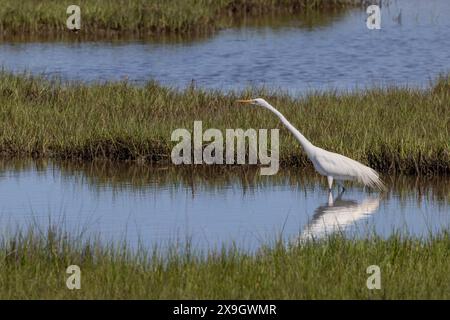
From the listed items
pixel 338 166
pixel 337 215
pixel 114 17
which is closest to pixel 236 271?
pixel 337 215

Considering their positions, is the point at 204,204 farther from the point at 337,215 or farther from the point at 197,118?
the point at 197,118

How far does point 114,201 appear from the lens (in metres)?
13.3

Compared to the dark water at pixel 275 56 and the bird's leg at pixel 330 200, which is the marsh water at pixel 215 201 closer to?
the bird's leg at pixel 330 200

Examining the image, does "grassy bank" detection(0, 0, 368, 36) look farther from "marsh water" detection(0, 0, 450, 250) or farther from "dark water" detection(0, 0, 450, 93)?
"marsh water" detection(0, 0, 450, 250)

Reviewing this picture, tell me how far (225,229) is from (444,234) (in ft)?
8.16

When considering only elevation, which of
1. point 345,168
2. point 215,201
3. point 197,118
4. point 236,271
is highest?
point 236,271

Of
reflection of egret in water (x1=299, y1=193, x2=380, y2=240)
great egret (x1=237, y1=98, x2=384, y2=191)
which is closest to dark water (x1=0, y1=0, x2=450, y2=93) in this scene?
great egret (x1=237, y1=98, x2=384, y2=191)

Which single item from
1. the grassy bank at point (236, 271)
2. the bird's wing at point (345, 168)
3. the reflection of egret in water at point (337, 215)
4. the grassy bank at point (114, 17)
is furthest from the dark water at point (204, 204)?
the grassy bank at point (114, 17)

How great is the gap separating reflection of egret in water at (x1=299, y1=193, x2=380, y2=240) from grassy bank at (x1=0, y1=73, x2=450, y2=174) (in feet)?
3.97

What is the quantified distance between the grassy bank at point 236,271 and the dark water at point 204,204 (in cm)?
113

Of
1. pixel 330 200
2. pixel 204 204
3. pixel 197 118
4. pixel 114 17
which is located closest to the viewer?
pixel 204 204

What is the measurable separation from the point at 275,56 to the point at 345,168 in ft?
49.9

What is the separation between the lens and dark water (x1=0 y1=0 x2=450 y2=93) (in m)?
24.4

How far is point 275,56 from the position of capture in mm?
27984
